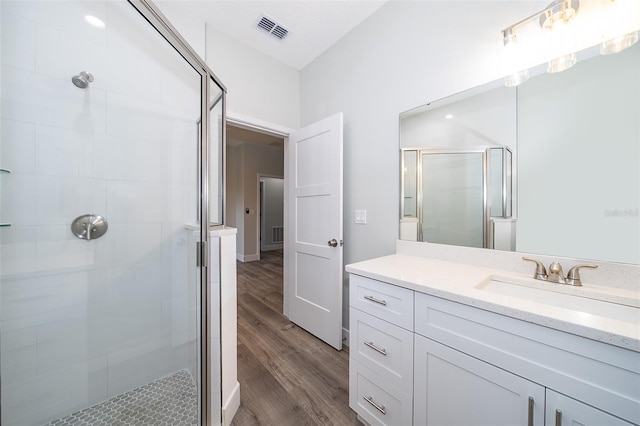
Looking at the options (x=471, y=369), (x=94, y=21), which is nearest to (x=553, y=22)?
(x=471, y=369)

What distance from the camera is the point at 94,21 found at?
1.26 metres

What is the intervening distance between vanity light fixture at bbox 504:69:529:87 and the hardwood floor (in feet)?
6.51

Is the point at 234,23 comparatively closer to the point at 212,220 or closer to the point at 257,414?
the point at 212,220

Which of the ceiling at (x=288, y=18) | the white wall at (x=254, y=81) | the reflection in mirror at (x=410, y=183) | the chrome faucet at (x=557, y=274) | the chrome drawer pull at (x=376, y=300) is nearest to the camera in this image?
the chrome faucet at (x=557, y=274)

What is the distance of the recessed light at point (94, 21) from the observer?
4.07 ft

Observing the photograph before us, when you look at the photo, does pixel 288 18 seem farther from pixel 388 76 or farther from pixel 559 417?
pixel 559 417

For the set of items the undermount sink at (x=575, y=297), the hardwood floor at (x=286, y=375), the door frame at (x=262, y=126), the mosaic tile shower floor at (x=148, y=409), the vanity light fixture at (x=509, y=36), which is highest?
the vanity light fixture at (x=509, y=36)

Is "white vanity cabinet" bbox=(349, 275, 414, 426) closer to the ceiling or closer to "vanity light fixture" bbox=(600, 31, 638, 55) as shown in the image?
→ "vanity light fixture" bbox=(600, 31, 638, 55)

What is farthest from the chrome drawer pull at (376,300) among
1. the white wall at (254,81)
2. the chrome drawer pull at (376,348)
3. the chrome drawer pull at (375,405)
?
the white wall at (254,81)

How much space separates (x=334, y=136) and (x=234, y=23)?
125 cm

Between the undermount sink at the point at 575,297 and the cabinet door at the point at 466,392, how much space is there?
309mm

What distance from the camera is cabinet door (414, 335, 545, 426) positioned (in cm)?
74

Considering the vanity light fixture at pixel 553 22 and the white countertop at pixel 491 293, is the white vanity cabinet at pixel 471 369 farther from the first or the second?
the vanity light fixture at pixel 553 22

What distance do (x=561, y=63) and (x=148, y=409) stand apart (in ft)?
9.10
